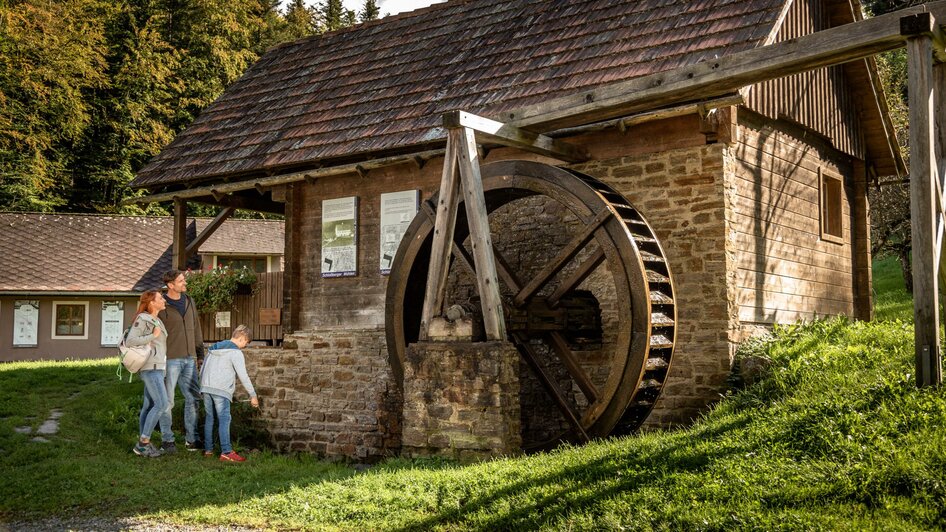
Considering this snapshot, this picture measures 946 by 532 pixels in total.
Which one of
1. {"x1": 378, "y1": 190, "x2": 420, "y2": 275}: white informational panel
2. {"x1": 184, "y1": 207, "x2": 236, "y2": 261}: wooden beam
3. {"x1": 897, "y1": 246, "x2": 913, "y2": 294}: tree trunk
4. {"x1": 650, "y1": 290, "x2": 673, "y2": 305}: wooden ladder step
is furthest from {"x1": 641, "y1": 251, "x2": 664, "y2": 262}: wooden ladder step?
{"x1": 897, "y1": 246, "x2": 913, "y2": 294}: tree trunk

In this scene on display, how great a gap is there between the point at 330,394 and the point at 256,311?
2.74 m

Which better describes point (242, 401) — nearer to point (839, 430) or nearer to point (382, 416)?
point (382, 416)

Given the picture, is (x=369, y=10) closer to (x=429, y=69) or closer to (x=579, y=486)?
(x=429, y=69)

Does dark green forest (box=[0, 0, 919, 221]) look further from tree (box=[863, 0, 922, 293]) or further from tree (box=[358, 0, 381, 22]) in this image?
tree (box=[358, 0, 381, 22])

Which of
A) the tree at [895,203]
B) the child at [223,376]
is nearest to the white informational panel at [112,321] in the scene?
the child at [223,376]

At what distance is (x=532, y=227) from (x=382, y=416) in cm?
313

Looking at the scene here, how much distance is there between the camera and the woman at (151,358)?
392 inches

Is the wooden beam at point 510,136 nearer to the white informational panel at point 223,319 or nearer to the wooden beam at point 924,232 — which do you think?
the wooden beam at point 924,232

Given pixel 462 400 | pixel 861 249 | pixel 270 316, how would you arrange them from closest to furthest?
1. pixel 462 400
2. pixel 861 249
3. pixel 270 316

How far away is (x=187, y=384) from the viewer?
10859 mm

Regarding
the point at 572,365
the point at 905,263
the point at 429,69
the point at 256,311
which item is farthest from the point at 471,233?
the point at 905,263

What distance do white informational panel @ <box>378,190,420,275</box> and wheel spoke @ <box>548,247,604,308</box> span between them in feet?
10.8

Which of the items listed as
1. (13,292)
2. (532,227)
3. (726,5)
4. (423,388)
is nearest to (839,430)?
(423,388)

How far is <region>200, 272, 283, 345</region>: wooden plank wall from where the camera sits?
14453 mm
